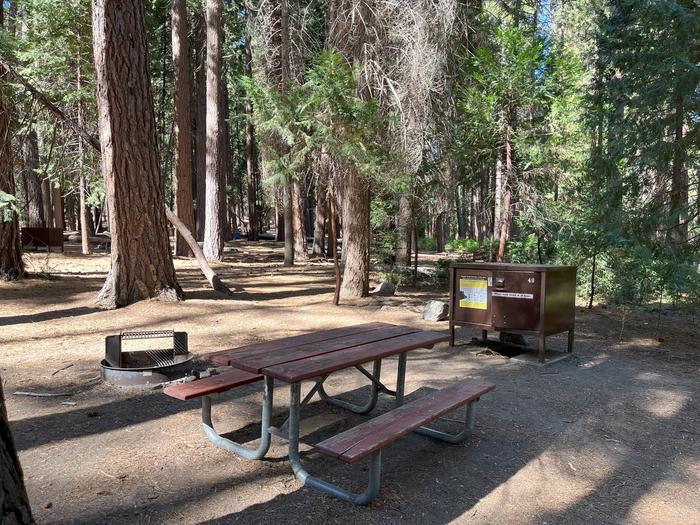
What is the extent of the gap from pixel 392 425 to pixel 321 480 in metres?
0.61

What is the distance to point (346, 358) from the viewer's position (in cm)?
353

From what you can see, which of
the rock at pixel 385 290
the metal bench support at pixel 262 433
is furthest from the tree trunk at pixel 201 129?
the metal bench support at pixel 262 433

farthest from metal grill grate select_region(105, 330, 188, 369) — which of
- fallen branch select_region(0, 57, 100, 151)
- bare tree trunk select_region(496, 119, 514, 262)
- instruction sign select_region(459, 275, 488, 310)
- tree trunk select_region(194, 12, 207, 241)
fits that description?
tree trunk select_region(194, 12, 207, 241)

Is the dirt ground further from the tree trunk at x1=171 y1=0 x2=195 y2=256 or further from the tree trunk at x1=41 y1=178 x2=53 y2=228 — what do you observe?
the tree trunk at x1=41 y1=178 x2=53 y2=228

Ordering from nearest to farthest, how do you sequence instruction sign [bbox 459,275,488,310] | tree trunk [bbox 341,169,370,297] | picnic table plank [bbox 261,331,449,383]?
picnic table plank [bbox 261,331,449,383], instruction sign [bbox 459,275,488,310], tree trunk [bbox 341,169,370,297]

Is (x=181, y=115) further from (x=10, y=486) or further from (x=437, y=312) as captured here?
(x=10, y=486)

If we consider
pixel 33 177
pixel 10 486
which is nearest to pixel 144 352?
pixel 10 486

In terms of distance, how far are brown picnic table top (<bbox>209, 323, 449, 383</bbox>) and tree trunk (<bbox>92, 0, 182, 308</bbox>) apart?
545cm

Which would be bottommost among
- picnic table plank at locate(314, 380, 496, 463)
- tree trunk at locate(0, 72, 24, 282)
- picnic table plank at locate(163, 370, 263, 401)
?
picnic table plank at locate(314, 380, 496, 463)

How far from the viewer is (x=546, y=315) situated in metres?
6.31

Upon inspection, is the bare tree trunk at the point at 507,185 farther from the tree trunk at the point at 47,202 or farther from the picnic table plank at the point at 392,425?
the tree trunk at the point at 47,202

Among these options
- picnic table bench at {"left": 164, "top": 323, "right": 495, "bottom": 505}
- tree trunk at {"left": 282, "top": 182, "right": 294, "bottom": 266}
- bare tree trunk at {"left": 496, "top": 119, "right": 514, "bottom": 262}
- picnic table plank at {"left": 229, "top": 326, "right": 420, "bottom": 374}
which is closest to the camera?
→ picnic table bench at {"left": 164, "top": 323, "right": 495, "bottom": 505}

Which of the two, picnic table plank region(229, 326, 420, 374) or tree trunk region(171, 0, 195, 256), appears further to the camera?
tree trunk region(171, 0, 195, 256)

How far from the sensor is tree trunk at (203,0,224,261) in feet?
53.4
